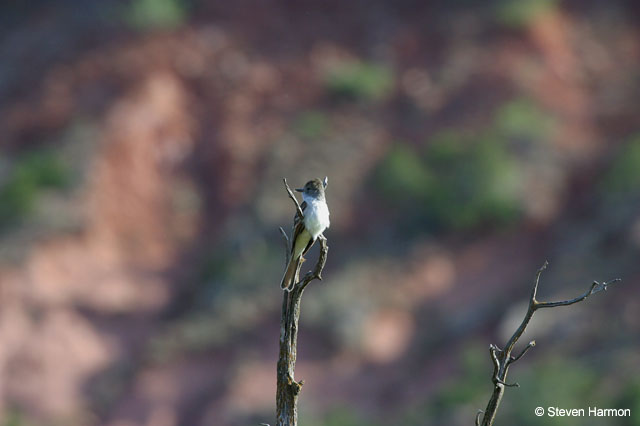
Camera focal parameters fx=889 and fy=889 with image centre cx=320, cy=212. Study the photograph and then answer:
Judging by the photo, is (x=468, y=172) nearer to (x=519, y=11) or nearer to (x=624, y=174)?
(x=624, y=174)

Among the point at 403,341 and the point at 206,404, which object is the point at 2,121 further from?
the point at 403,341

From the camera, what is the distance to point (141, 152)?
22.4 meters

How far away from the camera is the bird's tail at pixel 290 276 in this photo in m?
7.40

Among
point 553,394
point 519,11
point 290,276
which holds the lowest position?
point 290,276

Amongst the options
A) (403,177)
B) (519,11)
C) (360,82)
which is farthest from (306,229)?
(519,11)

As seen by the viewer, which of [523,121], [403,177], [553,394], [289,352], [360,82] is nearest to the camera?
[289,352]

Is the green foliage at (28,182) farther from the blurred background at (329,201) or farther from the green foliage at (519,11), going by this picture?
the green foliage at (519,11)

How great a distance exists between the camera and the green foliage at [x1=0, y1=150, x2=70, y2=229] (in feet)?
68.4

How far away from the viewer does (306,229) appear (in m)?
7.52

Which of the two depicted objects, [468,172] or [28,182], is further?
[28,182]

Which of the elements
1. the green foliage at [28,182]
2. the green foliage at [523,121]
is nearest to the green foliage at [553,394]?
the green foliage at [523,121]

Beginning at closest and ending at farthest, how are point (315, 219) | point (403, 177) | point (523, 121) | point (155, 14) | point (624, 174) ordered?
1. point (315, 219)
2. point (624, 174)
3. point (403, 177)
4. point (523, 121)
5. point (155, 14)

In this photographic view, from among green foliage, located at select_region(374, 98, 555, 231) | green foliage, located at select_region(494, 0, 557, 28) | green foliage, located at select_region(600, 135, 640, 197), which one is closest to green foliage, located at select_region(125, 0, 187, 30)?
green foliage, located at select_region(374, 98, 555, 231)

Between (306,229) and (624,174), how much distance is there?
547 inches
